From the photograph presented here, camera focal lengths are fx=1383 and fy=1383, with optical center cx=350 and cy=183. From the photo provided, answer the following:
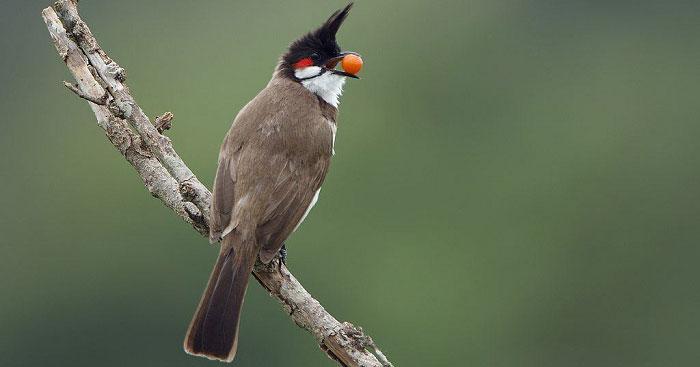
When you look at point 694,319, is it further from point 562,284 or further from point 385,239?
point 385,239

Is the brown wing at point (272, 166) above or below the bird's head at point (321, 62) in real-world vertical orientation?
below

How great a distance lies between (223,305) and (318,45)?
1825 millimetres

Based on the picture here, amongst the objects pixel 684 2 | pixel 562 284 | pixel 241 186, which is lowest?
pixel 241 186

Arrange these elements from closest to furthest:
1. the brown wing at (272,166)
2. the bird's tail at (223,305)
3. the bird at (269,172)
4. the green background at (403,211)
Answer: the bird's tail at (223,305), the bird at (269,172), the brown wing at (272,166), the green background at (403,211)

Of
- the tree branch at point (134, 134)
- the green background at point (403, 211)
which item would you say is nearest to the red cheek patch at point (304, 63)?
the tree branch at point (134, 134)

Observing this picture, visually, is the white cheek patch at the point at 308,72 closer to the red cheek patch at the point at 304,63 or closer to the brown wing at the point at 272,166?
the red cheek patch at the point at 304,63

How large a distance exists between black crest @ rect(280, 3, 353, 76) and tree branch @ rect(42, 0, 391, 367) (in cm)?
132

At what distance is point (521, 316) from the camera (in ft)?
90.1

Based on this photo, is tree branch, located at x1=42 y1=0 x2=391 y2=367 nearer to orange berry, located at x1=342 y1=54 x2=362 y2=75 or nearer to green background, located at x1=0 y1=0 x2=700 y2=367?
orange berry, located at x1=342 y1=54 x2=362 y2=75

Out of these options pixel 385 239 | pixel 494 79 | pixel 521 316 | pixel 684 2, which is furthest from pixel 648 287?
pixel 684 2

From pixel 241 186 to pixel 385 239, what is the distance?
18995 mm

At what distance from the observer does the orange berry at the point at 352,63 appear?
737 cm

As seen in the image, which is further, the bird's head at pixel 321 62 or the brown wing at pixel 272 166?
the bird's head at pixel 321 62

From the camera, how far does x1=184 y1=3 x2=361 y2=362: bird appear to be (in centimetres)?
634
